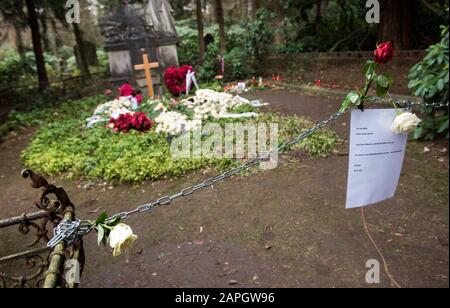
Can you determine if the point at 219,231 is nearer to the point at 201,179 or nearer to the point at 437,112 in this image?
the point at 201,179

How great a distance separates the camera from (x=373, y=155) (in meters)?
1.80

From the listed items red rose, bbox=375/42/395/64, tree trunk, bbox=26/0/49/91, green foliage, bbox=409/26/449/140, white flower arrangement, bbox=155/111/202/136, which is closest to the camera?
red rose, bbox=375/42/395/64

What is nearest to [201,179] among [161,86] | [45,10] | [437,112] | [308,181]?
[308,181]

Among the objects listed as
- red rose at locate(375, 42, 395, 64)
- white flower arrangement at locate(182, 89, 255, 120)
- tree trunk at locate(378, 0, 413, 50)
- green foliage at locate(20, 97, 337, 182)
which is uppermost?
tree trunk at locate(378, 0, 413, 50)

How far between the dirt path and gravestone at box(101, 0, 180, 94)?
5.93 m

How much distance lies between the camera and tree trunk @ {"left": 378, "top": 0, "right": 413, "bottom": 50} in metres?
8.37

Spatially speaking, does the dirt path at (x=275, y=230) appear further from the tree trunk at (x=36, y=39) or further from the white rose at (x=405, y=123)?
the tree trunk at (x=36, y=39)

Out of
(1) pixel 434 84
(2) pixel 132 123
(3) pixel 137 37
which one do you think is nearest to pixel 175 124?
(2) pixel 132 123

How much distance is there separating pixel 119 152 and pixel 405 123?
15.8 feet

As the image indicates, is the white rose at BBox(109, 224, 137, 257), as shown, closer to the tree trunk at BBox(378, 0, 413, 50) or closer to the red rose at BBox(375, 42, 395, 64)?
the red rose at BBox(375, 42, 395, 64)

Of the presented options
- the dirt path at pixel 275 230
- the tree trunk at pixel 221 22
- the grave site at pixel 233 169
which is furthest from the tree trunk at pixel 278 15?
the dirt path at pixel 275 230

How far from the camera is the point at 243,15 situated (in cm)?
1350

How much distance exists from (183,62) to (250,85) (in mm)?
3151

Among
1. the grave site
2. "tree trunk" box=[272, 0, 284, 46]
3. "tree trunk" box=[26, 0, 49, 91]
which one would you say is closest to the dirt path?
the grave site
